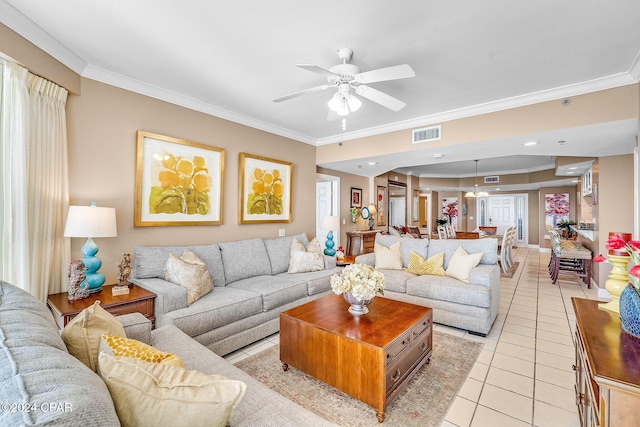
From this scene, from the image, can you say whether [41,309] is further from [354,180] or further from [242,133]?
[354,180]

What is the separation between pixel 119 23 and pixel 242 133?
2049mm

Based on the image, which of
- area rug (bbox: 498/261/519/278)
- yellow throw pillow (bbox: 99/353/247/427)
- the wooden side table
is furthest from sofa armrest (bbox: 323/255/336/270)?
area rug (bbox: 498/261/519/278)

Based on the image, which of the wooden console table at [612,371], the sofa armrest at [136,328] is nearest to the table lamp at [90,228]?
the sofa armrest at [136,328]

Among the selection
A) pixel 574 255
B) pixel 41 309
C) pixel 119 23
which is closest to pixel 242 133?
pixel 119 23

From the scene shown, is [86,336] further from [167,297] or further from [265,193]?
[265,193]

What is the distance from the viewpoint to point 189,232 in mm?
3496

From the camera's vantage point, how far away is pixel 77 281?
230 centimetres

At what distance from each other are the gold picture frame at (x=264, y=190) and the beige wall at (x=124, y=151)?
0.12 m

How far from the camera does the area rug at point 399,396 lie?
6.20ft

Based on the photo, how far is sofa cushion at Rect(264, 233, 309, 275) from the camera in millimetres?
3892

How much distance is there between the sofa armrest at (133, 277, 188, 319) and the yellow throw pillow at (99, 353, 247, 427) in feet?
5.49

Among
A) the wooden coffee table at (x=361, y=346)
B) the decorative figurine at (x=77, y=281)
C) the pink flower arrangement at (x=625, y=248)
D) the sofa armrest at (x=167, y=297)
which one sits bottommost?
the wooden coffee table at (x=361, y=346)

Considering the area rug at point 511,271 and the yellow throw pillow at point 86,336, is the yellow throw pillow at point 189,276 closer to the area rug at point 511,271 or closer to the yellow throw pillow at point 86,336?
the yellow throw pillow at point 86,336

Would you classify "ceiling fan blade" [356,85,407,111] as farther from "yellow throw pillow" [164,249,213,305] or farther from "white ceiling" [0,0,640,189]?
"yellow throw pillow" [164,249,213,305]
